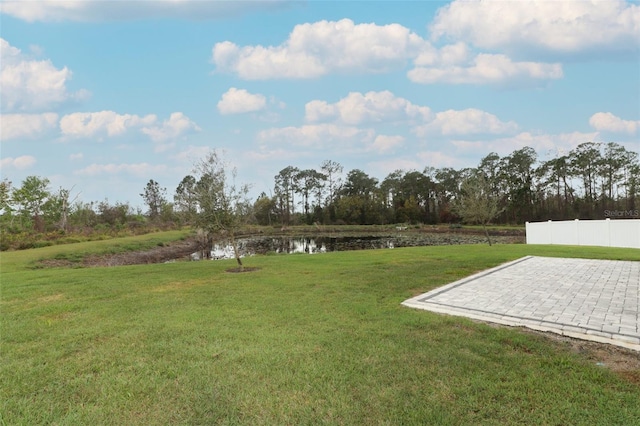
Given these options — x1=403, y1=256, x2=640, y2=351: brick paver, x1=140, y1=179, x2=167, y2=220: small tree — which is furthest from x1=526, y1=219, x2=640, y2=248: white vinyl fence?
x1=140, y1=179, x2=167, y2=220: small tree

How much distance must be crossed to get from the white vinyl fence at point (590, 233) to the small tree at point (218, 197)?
50.2 feet

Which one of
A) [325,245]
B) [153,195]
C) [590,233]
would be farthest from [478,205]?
[153,195]

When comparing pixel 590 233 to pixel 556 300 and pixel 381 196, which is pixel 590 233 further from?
pixel 381 196

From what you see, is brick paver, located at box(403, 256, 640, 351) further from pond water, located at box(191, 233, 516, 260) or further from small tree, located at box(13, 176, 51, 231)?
small tree, located at box(13, 176, 51, 231)

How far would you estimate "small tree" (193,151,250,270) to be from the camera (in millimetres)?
9430

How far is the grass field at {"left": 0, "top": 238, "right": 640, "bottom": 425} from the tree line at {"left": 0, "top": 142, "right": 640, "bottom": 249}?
205 inches

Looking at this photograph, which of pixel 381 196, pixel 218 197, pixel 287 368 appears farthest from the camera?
pixel 381 196

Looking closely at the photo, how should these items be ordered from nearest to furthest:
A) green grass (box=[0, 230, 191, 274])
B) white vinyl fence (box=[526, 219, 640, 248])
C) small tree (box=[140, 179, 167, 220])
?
green grass (box=[0, 230, 191, 274]), white vinyl fence (box=[526, 219, 640, 248]), small tree (box=[140, 179, 167, 220])

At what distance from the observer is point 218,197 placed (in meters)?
9.55

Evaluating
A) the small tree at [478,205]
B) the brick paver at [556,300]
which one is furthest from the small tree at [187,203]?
the small tree at [478,205]

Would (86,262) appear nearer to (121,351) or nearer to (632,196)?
(121,351)

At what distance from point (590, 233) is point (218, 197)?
1643 cm

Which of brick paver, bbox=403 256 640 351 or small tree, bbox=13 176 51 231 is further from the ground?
small tree, bbox=13 176 51 231

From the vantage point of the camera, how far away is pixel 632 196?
33.7 meters
